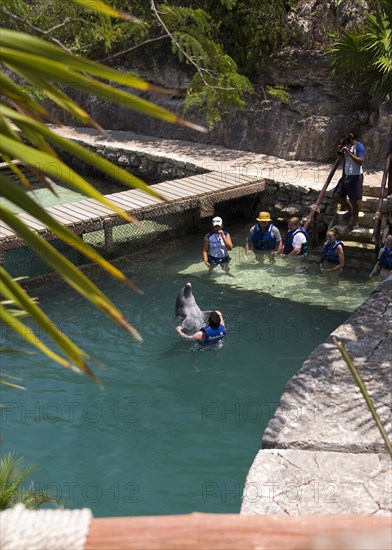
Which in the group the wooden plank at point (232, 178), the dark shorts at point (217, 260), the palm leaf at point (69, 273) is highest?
the palm leaf at point (69, 273)

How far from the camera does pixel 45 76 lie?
5.69 feet

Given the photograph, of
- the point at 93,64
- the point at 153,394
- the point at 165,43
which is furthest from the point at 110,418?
the point at 165,43

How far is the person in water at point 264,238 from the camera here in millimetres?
14078

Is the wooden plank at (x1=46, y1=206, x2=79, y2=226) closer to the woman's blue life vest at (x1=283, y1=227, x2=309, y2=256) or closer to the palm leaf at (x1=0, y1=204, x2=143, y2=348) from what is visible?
the woman's blue life vest at (x1=283, y1=227, x2=309, y2=256)

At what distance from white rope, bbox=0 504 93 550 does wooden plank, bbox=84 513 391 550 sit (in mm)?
25

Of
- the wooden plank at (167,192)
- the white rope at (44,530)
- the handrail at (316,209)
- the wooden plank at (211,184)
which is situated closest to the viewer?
the white rope at (44,530)

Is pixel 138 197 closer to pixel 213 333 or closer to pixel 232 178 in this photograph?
pixel 232 178

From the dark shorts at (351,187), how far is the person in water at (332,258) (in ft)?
4.49

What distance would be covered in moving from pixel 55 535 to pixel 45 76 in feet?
2.87

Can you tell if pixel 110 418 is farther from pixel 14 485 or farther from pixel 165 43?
pixel 165 43

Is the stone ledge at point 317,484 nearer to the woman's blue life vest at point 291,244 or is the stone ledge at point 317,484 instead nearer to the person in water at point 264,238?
the woman's blue life vest at point 291,244

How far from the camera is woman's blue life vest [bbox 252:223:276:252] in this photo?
46.4 feet

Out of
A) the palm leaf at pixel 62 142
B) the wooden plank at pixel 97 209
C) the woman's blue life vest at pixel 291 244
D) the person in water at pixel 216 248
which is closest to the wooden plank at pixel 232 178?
the person in water at pixel 216 248

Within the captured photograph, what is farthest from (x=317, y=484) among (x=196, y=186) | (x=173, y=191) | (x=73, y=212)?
(x=196, y=186)
